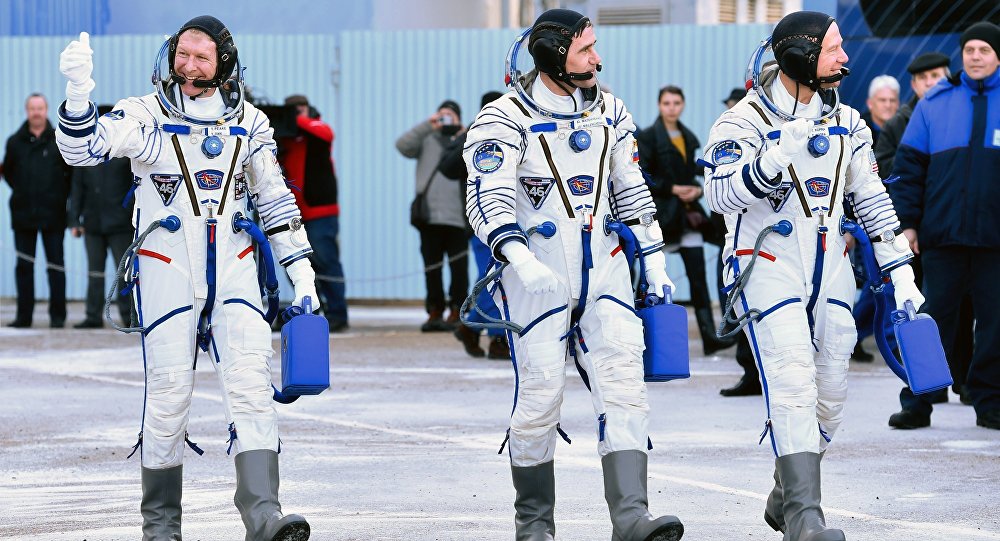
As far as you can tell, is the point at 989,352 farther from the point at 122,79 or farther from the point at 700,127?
the point at 122,79

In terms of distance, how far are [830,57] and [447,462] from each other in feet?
9.22

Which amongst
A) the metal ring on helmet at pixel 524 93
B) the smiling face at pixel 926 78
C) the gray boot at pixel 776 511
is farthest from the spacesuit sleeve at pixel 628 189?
the smiling face at pixel 926 78

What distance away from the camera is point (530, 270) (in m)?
5.25

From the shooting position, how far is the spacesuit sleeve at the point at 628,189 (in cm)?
567

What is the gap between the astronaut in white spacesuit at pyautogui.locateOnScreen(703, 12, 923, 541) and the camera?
5.49m

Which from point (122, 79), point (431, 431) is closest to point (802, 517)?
point (431, 431)

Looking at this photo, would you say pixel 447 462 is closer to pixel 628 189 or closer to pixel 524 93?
pixel 628 189

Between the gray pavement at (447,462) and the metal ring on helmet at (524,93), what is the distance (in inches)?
60.0

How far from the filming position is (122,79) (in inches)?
689

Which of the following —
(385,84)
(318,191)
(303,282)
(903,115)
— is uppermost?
(385,84)

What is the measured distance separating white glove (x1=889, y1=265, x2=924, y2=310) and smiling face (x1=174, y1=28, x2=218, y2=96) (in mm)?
2548

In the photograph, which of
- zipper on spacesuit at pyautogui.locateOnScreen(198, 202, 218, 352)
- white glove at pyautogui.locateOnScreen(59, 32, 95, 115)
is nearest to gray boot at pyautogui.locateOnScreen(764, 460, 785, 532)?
zipper on spacesuit at pyautogui.locateOnScreen(198, 202, 218, 352)

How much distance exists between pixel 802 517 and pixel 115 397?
18.7ft

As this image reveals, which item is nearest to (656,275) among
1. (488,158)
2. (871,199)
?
(488,158)
